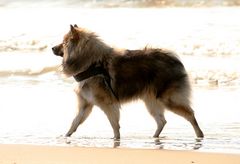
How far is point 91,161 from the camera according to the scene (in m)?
4.96

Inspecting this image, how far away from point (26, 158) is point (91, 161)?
0.51m

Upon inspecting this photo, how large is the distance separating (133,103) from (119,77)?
0.45 metres

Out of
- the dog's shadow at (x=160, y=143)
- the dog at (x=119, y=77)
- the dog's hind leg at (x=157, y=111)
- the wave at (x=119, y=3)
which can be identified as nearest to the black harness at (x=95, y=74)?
the dog at (x=119, y=77)

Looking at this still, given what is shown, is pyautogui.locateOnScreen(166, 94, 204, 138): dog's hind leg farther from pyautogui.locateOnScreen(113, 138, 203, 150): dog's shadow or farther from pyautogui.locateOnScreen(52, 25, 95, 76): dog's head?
pyautogui.locateOnScreen(52, 25, 95, 76): dog's head

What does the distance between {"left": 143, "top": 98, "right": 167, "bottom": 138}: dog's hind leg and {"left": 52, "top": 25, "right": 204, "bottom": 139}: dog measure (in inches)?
0.6

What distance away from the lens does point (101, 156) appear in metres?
5.20

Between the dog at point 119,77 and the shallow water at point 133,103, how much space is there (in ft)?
0.91

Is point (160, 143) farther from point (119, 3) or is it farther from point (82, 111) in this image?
point (119, 3)

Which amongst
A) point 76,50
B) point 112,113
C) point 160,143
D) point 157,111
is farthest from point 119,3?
point 160,143

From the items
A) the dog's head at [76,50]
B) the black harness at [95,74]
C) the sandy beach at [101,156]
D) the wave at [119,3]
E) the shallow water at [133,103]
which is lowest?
the shallow water at [133,103]

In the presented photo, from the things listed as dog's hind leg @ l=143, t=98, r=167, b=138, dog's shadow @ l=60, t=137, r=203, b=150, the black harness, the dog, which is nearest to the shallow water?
dog's shadow @ l=60, t=137, r=203, b=150

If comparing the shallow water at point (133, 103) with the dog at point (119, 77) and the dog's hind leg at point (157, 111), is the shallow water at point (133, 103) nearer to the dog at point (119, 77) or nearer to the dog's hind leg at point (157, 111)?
the dog's hind leg at point (157, 111)

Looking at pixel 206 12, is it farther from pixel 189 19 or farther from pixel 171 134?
pixel 171 134

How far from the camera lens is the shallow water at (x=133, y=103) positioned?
22.5 ft
